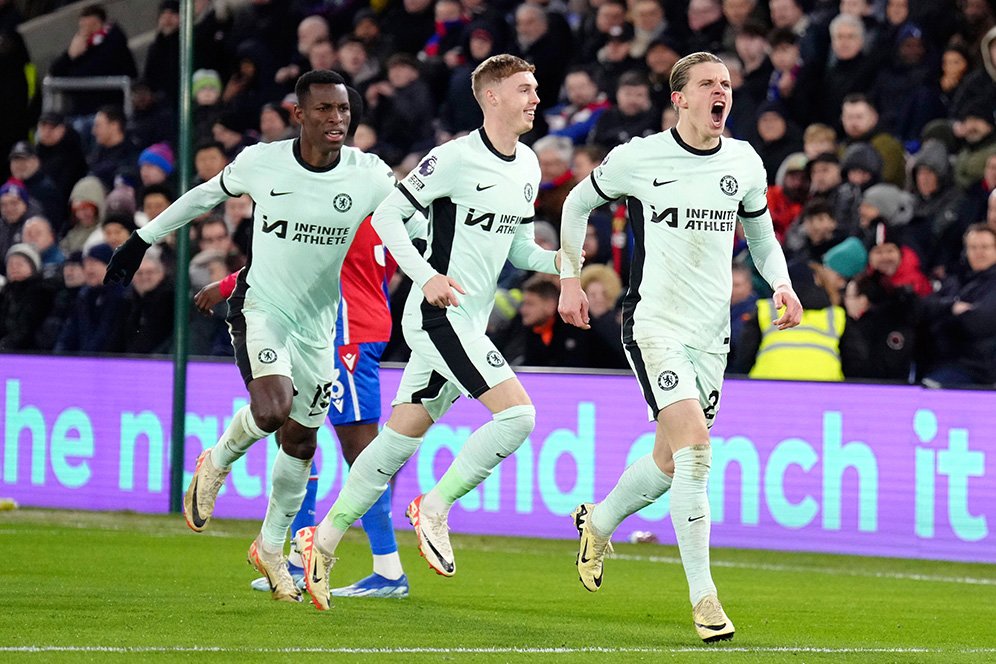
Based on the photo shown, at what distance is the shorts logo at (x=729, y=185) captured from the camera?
6.87 metres

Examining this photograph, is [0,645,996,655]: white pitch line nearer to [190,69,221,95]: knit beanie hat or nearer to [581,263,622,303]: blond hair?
[581,263,622,303]: blond hair

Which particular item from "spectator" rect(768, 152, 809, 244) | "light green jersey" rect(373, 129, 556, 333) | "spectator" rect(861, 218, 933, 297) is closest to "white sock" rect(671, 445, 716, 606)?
"light green jersey" rect(373, 129, 556, 333)

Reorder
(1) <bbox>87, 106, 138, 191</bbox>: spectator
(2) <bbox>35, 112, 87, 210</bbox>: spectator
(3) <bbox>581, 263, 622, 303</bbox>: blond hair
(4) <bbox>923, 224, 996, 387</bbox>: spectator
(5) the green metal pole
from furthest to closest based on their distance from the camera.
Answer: (2) <bbox>35, 112, 87, 210</bbox>: spectator < (1) <bbox>87, 106, 138, 191</bbox>: spectator < (5) the green metal pole < (3) <bbox>581, 263, 622, 303</bbox>: blond hair < (4) <bbox>923, 224, 996, 387</bbox>: spectator

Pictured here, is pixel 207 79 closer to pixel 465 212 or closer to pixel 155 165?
pixel 155 165

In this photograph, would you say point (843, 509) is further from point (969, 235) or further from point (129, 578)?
point (129, 578)

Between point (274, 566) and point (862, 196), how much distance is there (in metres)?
6.23

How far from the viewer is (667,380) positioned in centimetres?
670

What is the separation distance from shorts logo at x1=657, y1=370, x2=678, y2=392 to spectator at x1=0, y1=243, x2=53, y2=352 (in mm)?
8391

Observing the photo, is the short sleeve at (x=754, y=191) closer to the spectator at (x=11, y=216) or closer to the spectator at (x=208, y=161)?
the spectator at (x=208, y=161)

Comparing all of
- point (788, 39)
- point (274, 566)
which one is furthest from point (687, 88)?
point (788, 39)

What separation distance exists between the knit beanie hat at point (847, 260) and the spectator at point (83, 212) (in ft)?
21.3

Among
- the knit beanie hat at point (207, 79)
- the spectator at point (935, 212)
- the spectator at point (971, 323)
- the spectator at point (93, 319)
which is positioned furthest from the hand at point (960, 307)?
the knit beanie hat at point (207, 79)

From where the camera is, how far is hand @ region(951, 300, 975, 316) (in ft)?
36.3

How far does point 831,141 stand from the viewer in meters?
12.7
